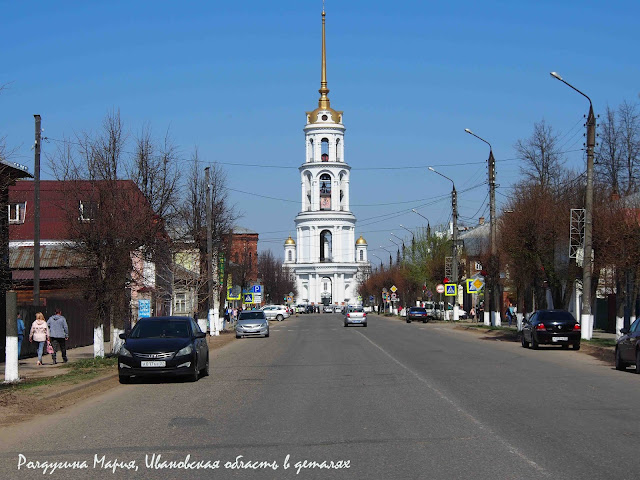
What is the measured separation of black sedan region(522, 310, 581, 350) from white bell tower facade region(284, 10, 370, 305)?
4408 inches

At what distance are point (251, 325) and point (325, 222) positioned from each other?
105 metres

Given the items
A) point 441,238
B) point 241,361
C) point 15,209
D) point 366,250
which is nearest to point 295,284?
point 366,250

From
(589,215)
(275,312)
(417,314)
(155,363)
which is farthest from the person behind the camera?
(275,312)

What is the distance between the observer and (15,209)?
129ft

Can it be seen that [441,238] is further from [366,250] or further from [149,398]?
[366,250]

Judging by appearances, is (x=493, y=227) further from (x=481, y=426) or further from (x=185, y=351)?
(x=481, y=426)

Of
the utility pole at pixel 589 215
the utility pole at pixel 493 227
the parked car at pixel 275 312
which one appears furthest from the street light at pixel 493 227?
the parked car at pixel 275 312

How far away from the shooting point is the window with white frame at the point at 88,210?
84.0 ft

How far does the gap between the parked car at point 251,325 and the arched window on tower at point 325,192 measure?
103m

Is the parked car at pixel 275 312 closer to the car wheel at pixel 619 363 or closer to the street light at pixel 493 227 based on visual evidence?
the street light at pixel 493 227

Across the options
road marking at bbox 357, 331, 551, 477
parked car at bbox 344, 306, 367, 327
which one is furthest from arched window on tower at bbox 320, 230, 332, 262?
road marking at bbox 357, 331, 551, 477

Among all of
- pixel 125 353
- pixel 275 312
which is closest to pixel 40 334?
pixel 125 353

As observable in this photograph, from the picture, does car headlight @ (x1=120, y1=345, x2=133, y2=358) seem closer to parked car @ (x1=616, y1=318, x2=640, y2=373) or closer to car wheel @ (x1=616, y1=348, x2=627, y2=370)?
parked car @ (x1=616, y1=318, x2=640, y2=373)

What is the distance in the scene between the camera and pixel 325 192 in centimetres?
14938
